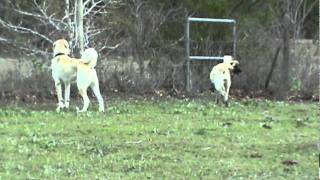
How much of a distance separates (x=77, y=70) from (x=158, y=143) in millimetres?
4634

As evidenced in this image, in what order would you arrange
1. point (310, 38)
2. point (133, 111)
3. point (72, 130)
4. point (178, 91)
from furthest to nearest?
1. point (310, 38)
2. point (178, 91)
3. point (133, 111)
4. point (72, 130)

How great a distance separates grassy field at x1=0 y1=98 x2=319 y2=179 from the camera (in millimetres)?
7402

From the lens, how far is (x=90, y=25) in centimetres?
1736

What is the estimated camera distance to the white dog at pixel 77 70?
13250 mm

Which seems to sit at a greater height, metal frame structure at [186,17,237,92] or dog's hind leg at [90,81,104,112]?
metal frame structure at [186,17,237,92]

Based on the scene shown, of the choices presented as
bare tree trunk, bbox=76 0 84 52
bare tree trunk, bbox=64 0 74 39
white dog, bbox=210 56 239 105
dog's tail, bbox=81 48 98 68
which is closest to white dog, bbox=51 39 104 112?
dog's tail, bbox=81 48 98 68

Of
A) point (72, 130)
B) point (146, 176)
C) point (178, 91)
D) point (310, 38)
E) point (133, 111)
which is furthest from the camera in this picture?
point (310, 38)

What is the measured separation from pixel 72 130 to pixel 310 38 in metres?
11.4

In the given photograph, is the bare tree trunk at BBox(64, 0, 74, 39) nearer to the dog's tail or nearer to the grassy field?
the grassy field

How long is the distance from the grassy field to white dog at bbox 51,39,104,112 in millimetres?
466

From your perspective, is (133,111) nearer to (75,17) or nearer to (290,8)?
(75,17)

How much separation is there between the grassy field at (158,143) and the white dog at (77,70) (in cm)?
47

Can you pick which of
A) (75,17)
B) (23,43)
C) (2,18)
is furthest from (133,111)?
(2,18)

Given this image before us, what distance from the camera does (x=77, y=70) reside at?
13422 mm
